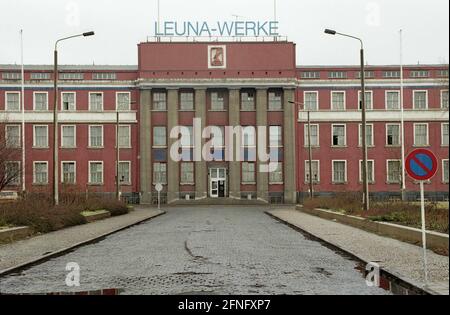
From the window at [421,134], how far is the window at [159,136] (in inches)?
1161

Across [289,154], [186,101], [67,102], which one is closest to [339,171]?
[289,154]

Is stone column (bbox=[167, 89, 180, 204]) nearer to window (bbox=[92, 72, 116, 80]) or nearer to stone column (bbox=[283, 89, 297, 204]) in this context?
window (bbox=[92, 72, 116, 80])

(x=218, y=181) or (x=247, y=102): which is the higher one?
(x=247, y=102)

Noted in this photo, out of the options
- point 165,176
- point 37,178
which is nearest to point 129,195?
point 165,176

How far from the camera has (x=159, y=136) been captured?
7031 centimetres

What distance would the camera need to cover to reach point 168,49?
6956 centimetres

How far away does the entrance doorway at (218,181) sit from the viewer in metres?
70.6

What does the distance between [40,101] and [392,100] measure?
41.8 meters

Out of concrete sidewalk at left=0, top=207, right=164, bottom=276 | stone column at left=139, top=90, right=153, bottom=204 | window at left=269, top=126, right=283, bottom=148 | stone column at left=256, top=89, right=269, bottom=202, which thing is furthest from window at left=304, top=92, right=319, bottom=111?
concrete sidewalk at left=0, top=207, right=164, bottom=276

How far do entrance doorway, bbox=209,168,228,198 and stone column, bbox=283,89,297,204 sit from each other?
23.6ft

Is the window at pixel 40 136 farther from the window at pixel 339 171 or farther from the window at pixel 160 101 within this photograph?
the window at pixel 339 171

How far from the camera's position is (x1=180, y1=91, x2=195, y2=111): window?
231 feet

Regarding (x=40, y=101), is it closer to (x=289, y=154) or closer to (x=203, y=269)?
(x=289, y=154)
